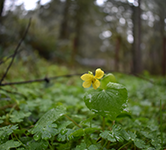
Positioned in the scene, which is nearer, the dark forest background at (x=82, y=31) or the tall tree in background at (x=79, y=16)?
the dark forest background at (x=82, y=31)

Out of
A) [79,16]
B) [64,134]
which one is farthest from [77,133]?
[79,16]

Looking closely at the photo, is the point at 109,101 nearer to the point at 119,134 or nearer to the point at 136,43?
the point at 119,134

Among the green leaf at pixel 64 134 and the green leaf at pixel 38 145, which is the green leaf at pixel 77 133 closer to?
the green leaf at pixel 64 134

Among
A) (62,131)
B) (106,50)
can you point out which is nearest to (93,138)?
(62,131)

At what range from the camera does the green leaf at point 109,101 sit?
0.56 metres

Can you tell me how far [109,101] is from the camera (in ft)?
1.85

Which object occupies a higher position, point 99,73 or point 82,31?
point 82,31

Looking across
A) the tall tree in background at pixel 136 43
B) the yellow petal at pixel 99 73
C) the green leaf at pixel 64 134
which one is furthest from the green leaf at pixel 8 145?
the tall tree in background at pixel 136 43

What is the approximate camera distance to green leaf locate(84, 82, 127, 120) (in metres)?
0.56

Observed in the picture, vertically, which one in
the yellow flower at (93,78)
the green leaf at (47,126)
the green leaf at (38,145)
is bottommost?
the green leaf at (38,145)

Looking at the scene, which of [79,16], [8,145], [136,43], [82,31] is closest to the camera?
[8,145]

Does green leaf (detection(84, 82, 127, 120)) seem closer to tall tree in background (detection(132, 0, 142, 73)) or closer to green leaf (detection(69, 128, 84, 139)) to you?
green leaf (detection(69, 128, 84, 139))

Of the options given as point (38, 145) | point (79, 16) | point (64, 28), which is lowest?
point (38, 145)

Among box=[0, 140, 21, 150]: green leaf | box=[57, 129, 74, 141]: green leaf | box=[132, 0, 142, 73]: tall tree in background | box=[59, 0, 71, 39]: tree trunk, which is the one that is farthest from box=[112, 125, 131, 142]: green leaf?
box=[59, 0, 71, 39]: tree trunk
